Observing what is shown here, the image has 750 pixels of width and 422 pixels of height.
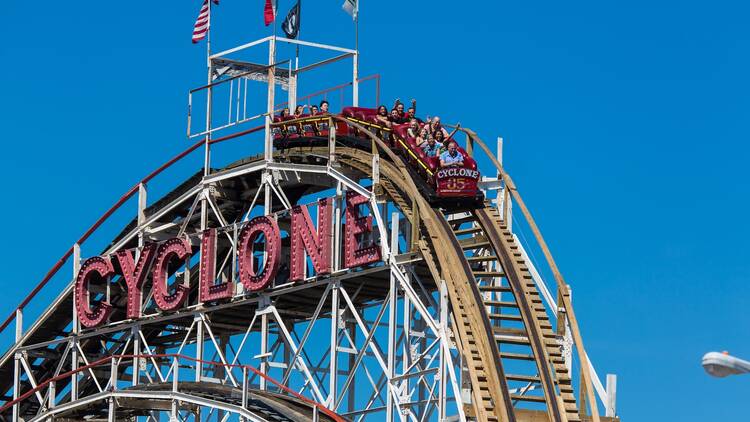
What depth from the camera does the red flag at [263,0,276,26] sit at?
5144cm

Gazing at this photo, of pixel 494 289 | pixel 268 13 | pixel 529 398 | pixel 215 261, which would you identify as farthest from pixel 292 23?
pixel 529 398

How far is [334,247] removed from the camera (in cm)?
4316

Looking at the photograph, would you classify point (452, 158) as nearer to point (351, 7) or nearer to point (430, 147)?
point (430, 147)

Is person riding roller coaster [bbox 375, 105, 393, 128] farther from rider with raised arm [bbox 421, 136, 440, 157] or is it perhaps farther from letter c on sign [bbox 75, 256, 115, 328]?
letter c on sign [bbox 75, 256, 115, 328]

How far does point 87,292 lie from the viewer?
5312 cm

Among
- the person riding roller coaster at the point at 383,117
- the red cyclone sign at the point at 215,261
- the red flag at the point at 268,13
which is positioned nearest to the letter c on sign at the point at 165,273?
the red cyclone sign at the point at 215,261

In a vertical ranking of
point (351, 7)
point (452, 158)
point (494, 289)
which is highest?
point (351, 7)

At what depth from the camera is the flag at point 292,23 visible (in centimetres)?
5181

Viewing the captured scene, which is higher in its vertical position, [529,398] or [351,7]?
[351,7]

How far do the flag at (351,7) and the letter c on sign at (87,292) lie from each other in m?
11.4

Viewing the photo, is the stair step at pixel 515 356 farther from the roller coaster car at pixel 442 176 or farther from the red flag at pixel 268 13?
the red flag at pixel 268 13

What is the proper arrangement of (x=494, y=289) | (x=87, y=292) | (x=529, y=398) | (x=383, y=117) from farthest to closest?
(x=87, y=292) → (x=383, y=117) → (x=494, y=289) → (x=529, y=398)

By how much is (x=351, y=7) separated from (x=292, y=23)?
95.9 inches

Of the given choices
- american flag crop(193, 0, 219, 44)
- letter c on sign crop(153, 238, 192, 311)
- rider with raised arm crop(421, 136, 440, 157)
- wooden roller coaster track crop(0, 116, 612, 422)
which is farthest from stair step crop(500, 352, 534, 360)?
american flag crop(193, 0, 219, 44)
